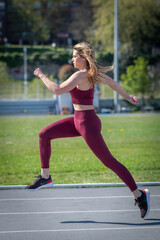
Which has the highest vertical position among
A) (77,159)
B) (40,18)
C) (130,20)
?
(40,18)

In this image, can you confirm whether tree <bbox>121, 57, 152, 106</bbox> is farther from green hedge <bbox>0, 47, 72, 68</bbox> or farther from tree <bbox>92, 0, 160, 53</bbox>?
green hedge <bbox>0, 47, 72, 68</bbox>

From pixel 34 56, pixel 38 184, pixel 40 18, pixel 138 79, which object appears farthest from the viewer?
pixel 40 18

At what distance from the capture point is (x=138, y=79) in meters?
36.2

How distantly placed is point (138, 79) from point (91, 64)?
104 ft

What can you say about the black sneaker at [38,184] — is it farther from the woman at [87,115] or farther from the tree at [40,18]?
the tree at [40,18]

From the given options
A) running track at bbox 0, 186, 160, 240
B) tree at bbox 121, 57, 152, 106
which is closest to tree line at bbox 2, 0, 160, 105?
tree at bbox 121, 57, 152, 106

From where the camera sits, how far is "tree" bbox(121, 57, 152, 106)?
36.0 meters

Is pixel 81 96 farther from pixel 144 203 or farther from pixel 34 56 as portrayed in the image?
pixel 34 56

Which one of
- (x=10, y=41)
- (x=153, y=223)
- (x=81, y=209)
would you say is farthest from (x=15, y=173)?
(x=10, y=41)

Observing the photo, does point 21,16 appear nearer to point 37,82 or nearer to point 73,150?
point 37,82

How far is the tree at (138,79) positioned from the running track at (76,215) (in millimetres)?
29957

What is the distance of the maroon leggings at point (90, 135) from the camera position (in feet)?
16.1

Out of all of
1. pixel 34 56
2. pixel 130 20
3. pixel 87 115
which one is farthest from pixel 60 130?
pixel 34 56

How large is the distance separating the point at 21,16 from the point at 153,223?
69185 mm
